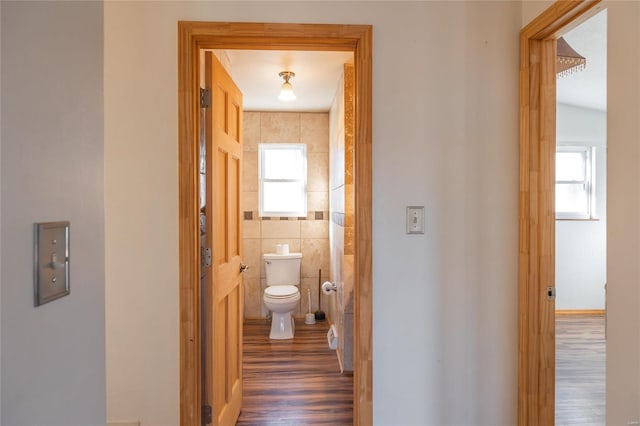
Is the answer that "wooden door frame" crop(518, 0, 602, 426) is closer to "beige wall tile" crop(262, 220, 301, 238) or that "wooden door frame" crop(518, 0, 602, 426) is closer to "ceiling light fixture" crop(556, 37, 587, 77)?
"ceiling light fixture" crop(556, 37, 587, 77)

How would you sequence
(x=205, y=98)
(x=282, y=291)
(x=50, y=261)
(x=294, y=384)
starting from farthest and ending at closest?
(x=282, y=291) < (x=294, y=384) < (x=205, y=98) < (x=50, y=261)

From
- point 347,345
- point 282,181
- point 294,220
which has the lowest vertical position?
point 347,345

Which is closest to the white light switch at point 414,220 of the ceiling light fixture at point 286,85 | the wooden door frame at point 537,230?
the wooden door frame at point 537,230

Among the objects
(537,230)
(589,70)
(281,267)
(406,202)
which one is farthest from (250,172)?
(589,70)

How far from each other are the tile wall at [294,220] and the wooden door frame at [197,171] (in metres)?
2.62

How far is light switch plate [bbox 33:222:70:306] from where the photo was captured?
55cm

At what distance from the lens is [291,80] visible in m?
3.13

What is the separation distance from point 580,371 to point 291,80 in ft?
11.3

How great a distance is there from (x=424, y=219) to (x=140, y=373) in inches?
55.6

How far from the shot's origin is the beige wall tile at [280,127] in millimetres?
4242

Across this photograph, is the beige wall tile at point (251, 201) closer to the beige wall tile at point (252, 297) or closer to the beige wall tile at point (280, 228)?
the beige wall tile at point (280, 228)

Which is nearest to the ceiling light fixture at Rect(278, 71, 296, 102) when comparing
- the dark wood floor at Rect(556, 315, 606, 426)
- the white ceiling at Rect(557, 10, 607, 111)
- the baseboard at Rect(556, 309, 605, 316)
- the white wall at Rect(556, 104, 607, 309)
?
the white ceiling at Rect(557, 10, 607, 111)

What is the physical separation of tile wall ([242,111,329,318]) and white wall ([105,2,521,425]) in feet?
8.74

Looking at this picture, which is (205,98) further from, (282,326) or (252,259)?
(252,259)
